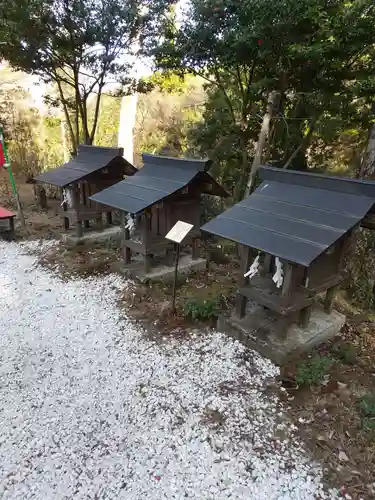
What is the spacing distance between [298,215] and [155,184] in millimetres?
2548

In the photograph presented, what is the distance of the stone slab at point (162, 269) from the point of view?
5477 millimetres

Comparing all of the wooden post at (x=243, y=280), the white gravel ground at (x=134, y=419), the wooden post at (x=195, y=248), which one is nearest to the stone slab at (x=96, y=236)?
the wooden post at (x=195, y=248)

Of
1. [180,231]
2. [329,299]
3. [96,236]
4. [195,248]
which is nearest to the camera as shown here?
[329,299]

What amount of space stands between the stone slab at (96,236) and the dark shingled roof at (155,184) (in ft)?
6.50

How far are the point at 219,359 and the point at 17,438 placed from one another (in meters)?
2.11

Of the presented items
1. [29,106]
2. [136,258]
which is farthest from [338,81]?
[29,106]

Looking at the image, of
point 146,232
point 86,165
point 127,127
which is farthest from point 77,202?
point 127,127

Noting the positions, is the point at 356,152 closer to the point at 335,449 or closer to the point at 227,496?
the point at 335,449

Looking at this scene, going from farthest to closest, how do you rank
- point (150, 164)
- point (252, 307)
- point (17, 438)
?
point (150, 164), point (252, 307), point (17, 438)

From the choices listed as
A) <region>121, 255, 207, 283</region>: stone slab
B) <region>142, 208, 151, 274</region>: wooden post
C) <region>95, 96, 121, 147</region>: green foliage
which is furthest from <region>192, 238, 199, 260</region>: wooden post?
<region>95, 96, 121, 147</region>: green foliage

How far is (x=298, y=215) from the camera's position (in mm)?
3359

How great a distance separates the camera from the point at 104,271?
6043mm

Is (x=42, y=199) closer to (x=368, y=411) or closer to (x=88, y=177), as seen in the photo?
(x=88, y=177)

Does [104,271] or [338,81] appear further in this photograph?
[104,271]
